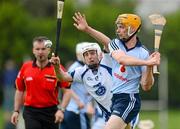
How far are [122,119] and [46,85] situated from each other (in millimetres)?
2508

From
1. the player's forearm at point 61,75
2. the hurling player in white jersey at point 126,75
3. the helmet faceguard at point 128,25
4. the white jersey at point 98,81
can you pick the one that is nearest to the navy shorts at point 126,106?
the hurling player in white jersey at point 126,75

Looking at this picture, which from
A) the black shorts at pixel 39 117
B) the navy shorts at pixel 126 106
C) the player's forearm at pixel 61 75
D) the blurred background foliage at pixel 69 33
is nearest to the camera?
the navy shorts at pixel 126 106

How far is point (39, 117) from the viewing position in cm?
Result: 1434

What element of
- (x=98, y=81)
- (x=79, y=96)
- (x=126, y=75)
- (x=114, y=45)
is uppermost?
(x=114, y=45)

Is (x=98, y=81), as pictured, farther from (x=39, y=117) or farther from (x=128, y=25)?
(x=128, y=25)

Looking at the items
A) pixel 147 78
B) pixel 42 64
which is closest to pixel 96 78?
pixel 42 64

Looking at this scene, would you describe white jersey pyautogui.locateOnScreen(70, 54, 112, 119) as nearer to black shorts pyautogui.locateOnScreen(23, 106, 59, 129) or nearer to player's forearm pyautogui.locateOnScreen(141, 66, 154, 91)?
black shorts pyautogui.locateOnScreen(23, 106, 59, 129)

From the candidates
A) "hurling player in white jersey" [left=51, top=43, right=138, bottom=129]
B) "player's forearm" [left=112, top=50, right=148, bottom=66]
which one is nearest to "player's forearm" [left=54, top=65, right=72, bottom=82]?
"hurling player in white jersey" [left=51, top=43, right=138, bottom=129]

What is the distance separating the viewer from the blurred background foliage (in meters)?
33.2

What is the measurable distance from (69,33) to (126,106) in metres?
22.6

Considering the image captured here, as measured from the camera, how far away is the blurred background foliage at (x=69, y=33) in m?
33.2

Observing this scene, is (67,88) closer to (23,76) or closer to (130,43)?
(23,76)

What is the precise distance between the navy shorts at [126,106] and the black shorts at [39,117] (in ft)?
7.75

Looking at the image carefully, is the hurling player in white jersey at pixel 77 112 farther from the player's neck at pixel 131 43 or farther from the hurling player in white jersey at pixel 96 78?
the player's neck at pixel 131 43
